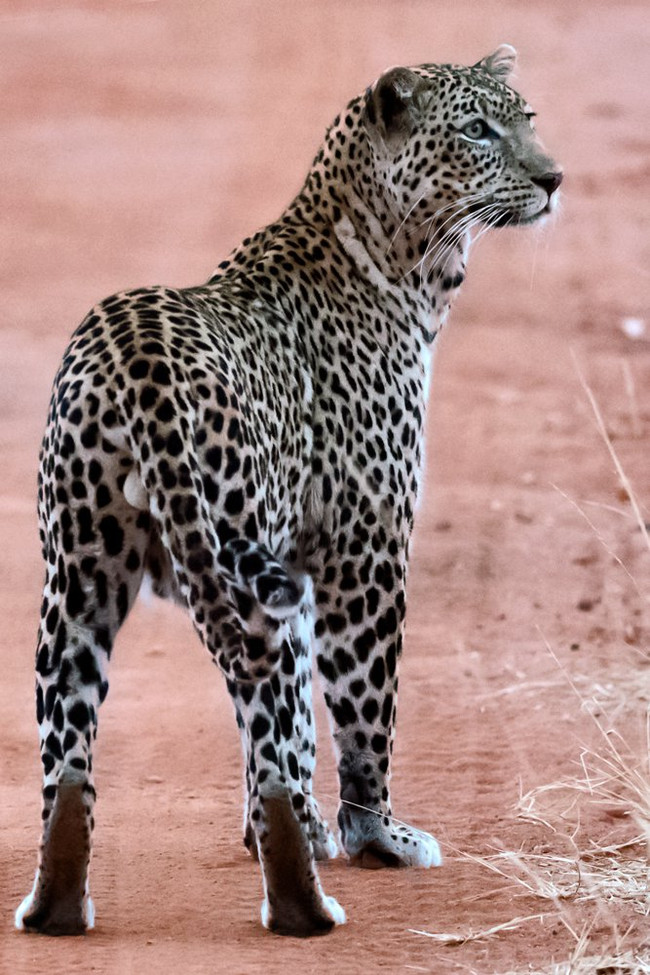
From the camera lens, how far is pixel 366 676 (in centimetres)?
555

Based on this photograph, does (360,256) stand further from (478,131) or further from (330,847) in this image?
(330,847)

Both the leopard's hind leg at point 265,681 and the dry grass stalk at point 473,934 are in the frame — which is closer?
the leopard's hind leg at point 265,681

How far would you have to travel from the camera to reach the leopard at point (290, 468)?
14.5 feet

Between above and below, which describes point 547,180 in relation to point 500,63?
below

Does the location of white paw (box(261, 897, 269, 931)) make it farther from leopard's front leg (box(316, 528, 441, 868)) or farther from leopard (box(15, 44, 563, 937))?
leopard's front leg (box(316, 528, 441, 868))

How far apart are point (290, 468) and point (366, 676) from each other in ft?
2.61

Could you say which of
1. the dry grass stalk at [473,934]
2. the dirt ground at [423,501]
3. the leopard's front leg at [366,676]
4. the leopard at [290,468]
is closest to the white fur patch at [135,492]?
the leopard at [290,468]

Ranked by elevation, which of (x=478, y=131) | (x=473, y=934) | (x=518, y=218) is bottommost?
(x=473, y=934)

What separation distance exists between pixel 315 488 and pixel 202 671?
9.72 feet

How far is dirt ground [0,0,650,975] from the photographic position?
4957mm

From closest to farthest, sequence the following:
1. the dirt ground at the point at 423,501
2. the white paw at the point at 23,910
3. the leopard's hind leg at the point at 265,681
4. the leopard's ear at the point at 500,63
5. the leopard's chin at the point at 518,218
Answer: the leopard's hind leg at the point at 265,681 < the white paw at the point at 23,910 < the dirt ground at the point at 423,501 < the leopard's chin at the point at 518,218 < the leopard's ear at the point at 500,63

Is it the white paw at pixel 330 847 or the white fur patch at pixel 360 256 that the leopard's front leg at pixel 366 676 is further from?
the white fur patch at pixel 360 256

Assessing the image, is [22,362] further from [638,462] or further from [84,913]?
[84,913]

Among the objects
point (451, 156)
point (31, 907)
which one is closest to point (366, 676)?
point (31, 907)
